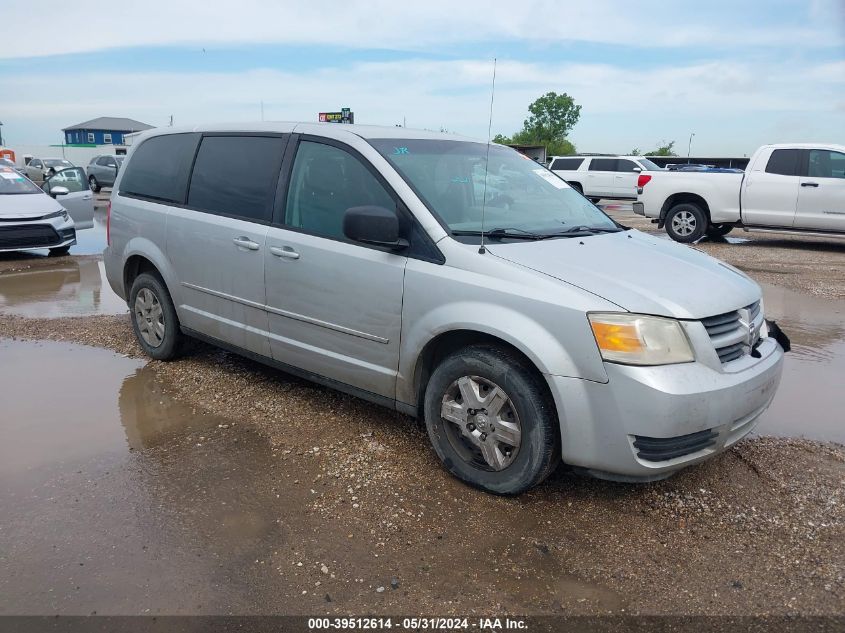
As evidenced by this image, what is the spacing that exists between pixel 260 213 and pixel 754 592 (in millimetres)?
3390

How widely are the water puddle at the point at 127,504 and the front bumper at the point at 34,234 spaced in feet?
20.6

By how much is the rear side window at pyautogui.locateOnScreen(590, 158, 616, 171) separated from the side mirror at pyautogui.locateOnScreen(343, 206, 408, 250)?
67.9 feet

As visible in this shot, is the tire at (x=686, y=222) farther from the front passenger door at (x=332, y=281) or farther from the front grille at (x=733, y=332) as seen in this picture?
the front passenger door at (x=332, y=281)

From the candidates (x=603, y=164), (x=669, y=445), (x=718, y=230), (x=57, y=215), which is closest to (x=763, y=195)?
(x=718, y=230)

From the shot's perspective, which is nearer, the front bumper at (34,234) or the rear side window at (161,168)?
the rear side window at (161,168)

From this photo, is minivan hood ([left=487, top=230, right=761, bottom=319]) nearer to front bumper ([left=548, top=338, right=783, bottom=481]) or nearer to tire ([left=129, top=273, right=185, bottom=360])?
front bumper ([left=548, top=338, right=783, bottom=481])

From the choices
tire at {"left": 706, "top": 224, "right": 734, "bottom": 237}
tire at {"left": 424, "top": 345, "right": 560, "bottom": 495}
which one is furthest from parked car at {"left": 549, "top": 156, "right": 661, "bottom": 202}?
tire at {"left": 424, "top": 345, "right": 560, "bottom": 495}

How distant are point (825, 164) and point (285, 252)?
38.6ft

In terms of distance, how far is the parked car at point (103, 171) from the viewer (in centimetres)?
2781

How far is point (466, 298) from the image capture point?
3.39m

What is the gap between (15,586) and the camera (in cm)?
273

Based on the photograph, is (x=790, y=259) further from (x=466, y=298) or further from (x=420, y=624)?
(x=420, y=624)

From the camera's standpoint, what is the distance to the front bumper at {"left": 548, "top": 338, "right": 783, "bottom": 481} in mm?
2957

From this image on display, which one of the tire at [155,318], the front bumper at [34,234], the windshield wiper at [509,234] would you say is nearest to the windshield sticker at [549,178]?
the windshield wiper at [509,234]
